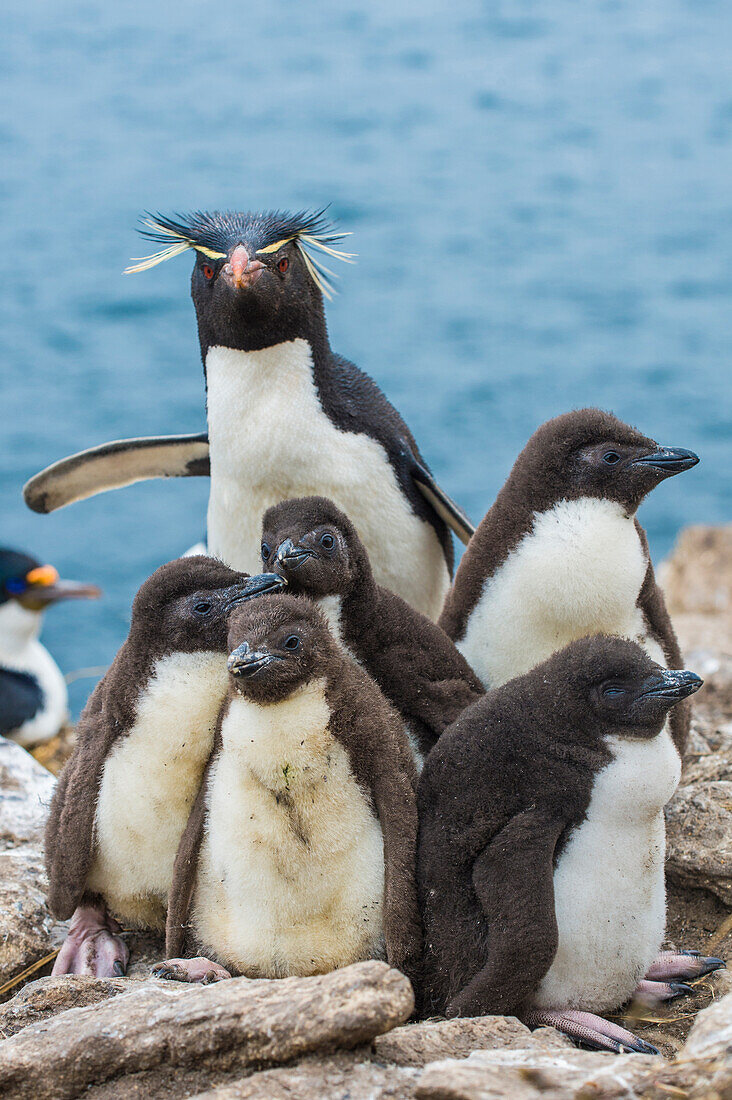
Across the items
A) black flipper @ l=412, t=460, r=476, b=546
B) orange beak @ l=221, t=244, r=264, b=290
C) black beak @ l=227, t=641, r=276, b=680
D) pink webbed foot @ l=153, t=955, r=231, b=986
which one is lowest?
pink webbed foot @ l=153, t=955, r=231, b=986

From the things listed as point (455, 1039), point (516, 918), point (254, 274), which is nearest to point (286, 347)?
point (254, 274)

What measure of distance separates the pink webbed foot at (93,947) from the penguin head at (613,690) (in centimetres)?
146

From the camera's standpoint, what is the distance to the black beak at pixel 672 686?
299cm

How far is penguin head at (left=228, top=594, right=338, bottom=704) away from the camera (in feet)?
9.63

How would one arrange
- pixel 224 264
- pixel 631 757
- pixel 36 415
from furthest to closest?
1. pixel 36 415
2. pixel 224 264
3. pixel 631 757

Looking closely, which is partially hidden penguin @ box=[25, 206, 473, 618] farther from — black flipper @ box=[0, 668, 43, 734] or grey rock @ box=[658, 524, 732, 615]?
grey rock @ box=[658, 524, 732, 615]

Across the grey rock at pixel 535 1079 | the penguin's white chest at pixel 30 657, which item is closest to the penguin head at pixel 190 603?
the grey rock at pixel 535 1079

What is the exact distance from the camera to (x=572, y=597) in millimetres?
3746

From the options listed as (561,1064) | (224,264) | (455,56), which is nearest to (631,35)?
(455,56)

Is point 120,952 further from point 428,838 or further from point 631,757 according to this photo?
point 631,757

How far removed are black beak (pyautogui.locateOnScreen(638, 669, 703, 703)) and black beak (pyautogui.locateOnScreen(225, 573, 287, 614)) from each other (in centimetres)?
100

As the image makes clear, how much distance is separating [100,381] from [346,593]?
16.7 metres

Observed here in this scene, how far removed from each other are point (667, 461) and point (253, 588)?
1288 millimetres

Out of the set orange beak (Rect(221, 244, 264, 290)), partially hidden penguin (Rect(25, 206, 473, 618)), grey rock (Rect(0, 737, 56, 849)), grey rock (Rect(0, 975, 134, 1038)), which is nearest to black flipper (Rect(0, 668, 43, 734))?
grey rock (Rect(0, 737, 56, 849))
